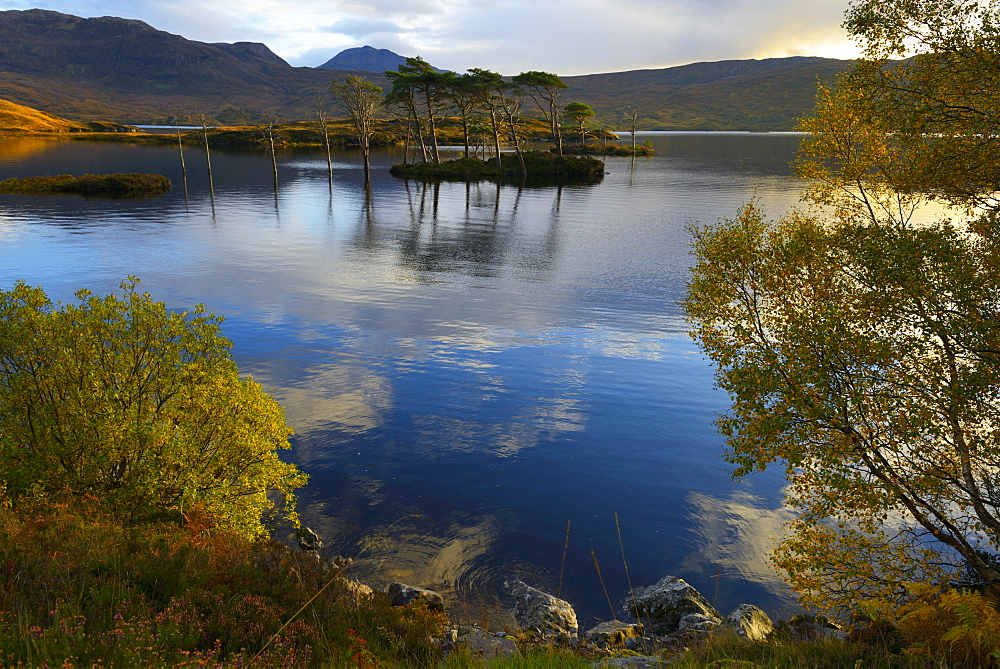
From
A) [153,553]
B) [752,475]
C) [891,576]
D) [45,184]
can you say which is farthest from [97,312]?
[45,184]

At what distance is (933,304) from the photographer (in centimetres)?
1175

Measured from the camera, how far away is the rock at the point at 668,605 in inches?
510

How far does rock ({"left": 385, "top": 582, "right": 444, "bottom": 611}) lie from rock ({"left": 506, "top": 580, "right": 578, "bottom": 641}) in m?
1.79

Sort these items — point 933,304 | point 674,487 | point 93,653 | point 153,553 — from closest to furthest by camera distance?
point 93,653 → point 153,553 → point 933,304 → point 674,487

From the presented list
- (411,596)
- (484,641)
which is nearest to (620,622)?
(484,641)

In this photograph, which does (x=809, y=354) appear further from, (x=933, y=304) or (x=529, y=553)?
(x=529, y=553)

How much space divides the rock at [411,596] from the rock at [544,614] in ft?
5.86

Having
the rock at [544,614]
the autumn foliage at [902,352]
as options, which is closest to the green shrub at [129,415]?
the rock at [544,614]

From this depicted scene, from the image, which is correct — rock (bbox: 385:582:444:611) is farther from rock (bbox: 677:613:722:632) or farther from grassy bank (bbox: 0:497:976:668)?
rock (bbox: 677:613:722:632)

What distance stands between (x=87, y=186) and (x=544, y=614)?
306 ft

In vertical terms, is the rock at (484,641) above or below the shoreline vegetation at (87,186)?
below

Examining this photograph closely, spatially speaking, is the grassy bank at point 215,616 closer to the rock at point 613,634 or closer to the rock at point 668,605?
the rock at point 613,634

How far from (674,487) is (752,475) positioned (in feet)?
10.9

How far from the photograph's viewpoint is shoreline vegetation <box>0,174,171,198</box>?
78062 millimetres
